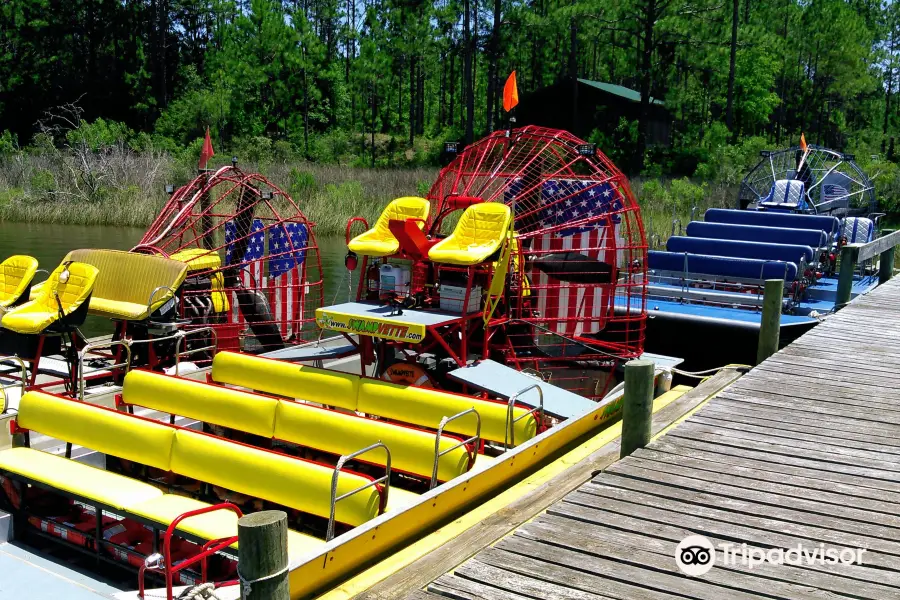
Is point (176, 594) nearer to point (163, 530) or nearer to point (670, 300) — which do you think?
point (163, 530)

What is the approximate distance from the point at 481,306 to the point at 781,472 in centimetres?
385

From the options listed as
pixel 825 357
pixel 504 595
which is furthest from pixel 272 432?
pixel 825 357

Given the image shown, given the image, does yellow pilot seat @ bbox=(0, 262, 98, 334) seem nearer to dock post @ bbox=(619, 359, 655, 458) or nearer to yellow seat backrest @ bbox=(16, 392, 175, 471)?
yellow seat backrest @ bbox=(16, 392, 175, 471)

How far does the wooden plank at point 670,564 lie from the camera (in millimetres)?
4336

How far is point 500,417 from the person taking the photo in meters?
7.26

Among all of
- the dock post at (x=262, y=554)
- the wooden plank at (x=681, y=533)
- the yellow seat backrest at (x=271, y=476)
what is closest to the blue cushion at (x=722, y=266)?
the wooden plank at (x=681, y=533)

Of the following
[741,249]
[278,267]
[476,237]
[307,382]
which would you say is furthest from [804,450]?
[741,249]

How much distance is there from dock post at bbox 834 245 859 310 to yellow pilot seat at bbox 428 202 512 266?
18.7 feet

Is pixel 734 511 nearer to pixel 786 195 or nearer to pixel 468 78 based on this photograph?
pixel 786 195

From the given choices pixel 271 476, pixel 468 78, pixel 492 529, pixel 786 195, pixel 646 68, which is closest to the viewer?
pixel 492 529

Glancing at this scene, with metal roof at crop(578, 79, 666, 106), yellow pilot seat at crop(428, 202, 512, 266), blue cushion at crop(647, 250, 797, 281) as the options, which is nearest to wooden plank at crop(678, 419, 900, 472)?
yellow pilot seat at crop(428, 202, 512, 266)

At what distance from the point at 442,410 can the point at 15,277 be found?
4893 millimetres

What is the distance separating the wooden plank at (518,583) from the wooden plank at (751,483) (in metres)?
1.52

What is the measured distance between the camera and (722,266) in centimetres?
1502
